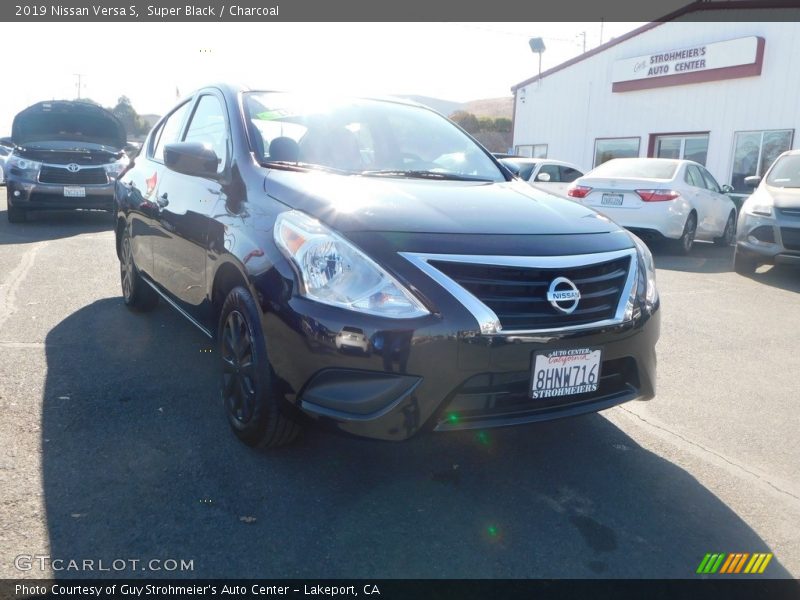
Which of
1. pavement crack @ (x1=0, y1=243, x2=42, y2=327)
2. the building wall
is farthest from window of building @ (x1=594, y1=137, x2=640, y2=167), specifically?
pavement crack @ (x1=0, y1=243, x2=42, y2=327)

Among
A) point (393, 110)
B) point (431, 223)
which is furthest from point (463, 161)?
point (431, 223)

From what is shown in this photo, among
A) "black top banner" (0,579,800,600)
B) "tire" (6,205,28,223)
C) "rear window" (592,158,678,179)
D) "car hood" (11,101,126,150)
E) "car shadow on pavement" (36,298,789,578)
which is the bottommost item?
"black top banner" (0,579,800,600)

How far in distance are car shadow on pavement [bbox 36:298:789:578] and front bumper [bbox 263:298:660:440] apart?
231mm

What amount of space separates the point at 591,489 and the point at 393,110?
2.45 metres

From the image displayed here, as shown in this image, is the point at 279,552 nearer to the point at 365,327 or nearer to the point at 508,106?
the point at 365,327

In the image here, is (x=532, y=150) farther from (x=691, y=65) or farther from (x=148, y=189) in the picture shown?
(x=148, y=189)

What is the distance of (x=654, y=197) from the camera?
9648 mm

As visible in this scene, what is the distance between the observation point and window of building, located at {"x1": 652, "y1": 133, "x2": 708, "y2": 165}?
18.4m

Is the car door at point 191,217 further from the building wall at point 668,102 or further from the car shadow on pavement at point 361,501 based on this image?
the building wall at point 668,102

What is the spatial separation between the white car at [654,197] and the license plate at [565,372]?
265 inches

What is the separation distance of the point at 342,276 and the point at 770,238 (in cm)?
675

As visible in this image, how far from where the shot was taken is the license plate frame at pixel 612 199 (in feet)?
32.1

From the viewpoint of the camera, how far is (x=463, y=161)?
4.08m

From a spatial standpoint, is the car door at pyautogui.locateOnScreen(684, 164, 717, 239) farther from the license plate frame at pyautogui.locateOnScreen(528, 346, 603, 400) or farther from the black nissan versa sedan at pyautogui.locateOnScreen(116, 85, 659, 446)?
the license plate frame at pyautogui.locateOnScreen(528, 346, 603, 400)
